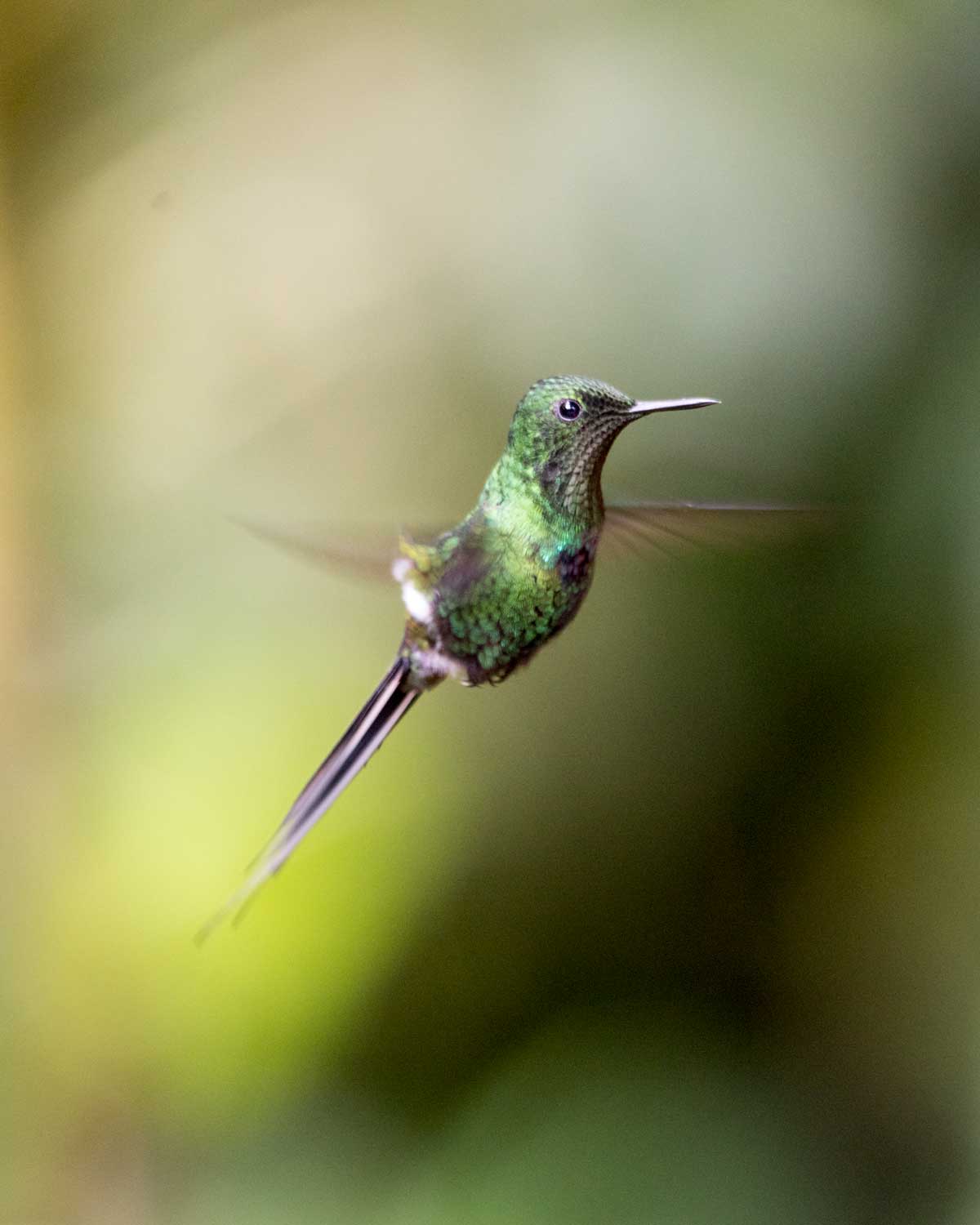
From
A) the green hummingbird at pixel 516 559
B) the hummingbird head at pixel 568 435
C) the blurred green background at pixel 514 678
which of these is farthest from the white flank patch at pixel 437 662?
the blurred green background at pixel 514 678

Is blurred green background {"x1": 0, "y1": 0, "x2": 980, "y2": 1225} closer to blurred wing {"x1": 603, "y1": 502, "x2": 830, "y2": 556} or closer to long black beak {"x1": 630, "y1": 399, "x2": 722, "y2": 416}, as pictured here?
blurred wing {"x1": 603, "y1": 502, "x2": 830, "y2": 556}

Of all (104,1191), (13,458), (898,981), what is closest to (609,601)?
(898,981)

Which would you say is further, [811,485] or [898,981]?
[898,981]

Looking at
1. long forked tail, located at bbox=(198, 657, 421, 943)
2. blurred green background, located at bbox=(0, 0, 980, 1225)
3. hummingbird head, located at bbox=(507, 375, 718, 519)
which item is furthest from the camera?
blurred green background, located at bbox=(0, 0, 980, 1225)

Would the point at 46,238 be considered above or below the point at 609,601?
above

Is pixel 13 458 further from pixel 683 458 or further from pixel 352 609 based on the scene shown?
pixel 683 458

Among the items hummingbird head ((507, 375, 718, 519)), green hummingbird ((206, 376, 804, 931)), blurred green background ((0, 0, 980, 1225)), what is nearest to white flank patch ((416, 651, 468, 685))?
green hummingbird ((206, 376, 804, 931))

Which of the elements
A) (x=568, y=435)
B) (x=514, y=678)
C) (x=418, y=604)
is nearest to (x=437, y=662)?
(x=418, y=604)
